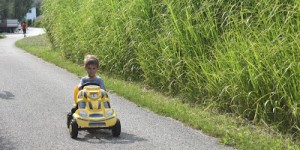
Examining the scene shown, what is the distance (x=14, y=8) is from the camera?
292 ft

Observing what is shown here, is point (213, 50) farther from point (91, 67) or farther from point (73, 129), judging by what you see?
point (73, 129)

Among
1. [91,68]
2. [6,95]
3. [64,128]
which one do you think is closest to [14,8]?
[6,95]

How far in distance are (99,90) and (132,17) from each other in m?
4.75

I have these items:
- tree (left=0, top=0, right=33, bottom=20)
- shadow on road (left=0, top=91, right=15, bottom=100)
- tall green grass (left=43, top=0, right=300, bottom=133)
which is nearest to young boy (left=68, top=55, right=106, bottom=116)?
tall green grass (left=43, top=0, right=300, bottom=133)

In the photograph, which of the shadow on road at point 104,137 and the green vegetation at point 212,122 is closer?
the green vegetation at point 212,122

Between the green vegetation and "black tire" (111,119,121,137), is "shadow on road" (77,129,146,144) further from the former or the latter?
the green vegetation

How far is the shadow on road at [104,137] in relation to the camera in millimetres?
6034

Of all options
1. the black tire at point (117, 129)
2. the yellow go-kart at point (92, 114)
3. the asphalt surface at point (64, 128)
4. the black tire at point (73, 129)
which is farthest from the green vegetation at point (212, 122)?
the black tire at point (73, 129)

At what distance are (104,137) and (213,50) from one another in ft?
8.54

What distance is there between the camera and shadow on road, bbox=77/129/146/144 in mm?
6034

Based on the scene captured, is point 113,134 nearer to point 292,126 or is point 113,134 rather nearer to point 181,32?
point 292,126

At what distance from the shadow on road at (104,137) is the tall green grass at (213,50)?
1.62 metres

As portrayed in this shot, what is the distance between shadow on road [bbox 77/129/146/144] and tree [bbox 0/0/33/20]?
80.4 m

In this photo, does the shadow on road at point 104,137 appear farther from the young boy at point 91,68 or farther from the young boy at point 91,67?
the young boy at point 91,67
